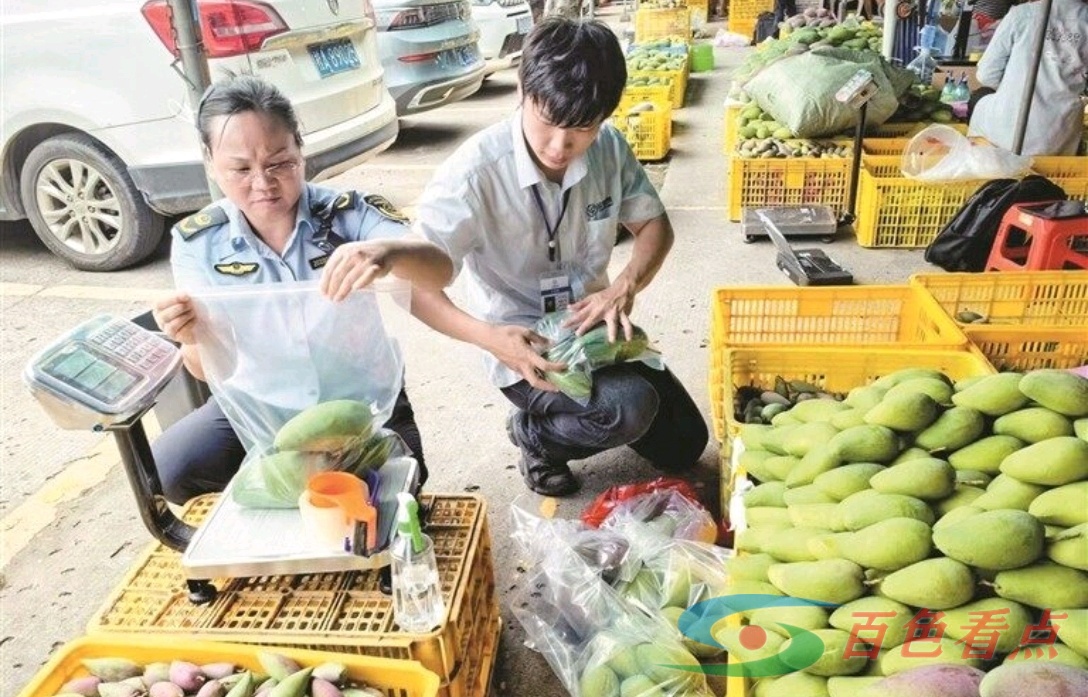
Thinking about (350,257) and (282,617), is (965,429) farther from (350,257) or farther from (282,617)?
(282,617)

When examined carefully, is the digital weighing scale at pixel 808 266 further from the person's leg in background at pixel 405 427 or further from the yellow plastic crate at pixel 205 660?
the yellow plastic crate at pixel 205 660

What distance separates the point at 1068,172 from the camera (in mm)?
4574

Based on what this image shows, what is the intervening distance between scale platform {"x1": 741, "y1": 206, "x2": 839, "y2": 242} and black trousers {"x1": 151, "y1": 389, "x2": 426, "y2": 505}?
135 inches

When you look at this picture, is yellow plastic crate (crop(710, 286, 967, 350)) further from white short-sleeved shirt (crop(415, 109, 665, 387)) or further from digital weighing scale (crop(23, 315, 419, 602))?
digital weighing scale (crop(23, 315, 419, 602))

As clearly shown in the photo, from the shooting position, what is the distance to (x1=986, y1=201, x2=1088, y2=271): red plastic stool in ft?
12.0

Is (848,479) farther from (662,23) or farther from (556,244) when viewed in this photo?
(662,23)

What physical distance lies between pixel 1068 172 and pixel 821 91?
1.50 meters

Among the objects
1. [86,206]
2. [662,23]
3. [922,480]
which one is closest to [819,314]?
[922,480]

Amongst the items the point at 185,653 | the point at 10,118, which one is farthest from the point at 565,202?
the point at 10,118

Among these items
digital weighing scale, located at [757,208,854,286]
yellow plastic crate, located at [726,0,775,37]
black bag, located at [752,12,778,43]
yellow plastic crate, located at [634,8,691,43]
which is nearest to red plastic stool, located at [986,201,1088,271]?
digital weighing scale, located at [757,208,854,286]

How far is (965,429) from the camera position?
58.9 inches

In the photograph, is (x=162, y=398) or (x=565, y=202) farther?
(x=162, y=398)

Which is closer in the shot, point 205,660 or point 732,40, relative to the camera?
point 205,660

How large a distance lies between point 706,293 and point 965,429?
293 centimetres
